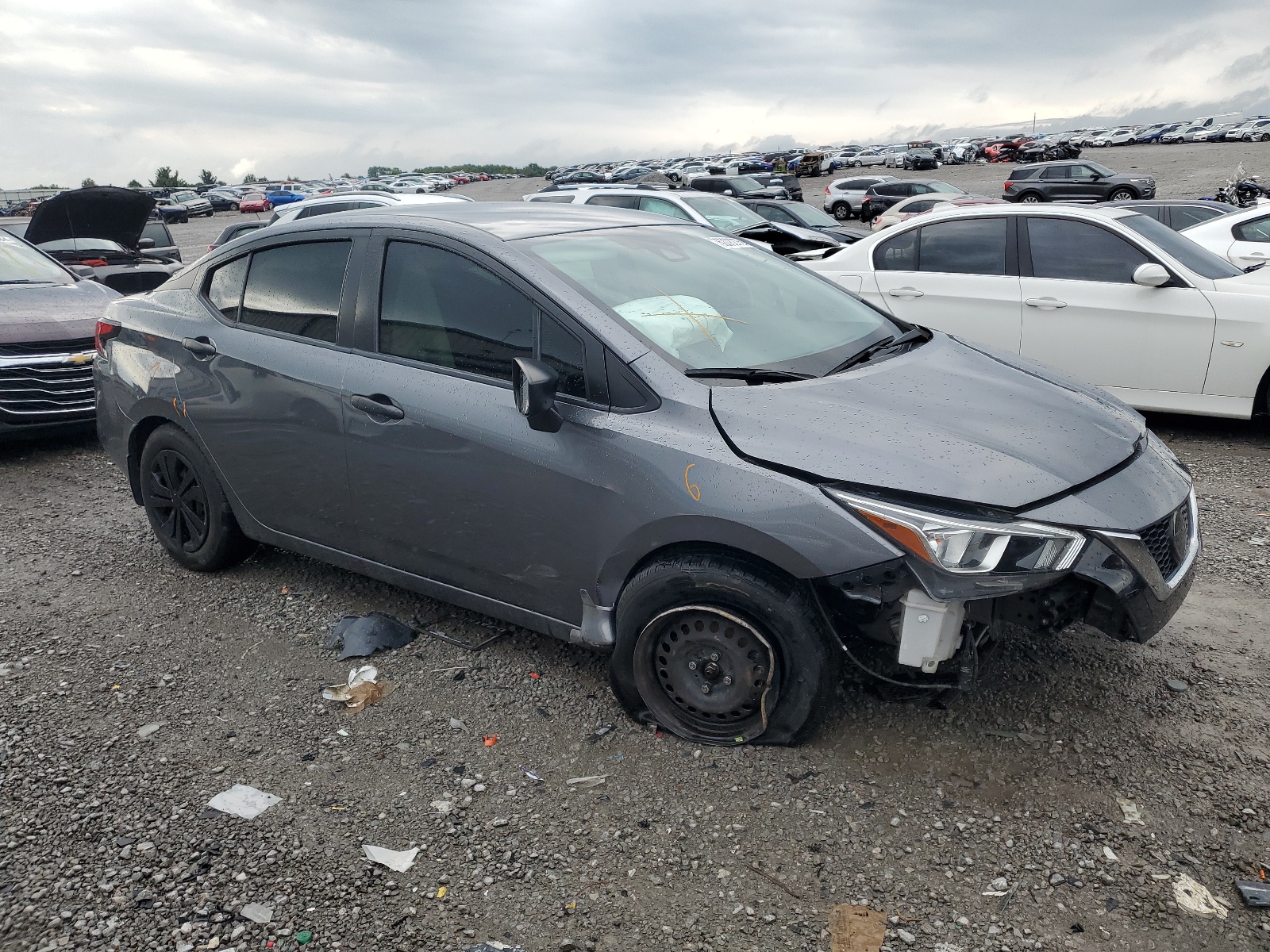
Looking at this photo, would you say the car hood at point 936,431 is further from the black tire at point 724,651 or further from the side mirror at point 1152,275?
the side mirror at point 1152,275

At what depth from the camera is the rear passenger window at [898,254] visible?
7.41 metres

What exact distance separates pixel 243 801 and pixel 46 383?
199 inches

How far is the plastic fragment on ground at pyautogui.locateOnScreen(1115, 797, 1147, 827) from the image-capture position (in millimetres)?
2766

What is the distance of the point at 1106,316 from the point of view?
647cm

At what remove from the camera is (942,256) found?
7.24 meters

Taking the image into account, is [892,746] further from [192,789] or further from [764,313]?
[192,789]

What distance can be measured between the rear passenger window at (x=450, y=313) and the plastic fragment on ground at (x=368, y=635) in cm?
119

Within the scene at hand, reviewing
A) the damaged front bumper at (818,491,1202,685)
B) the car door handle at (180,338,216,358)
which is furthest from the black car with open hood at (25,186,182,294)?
the damaged front bumper at (818,491,1202,685)

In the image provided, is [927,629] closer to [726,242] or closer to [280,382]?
[726,242]

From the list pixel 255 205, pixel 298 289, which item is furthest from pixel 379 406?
pixel 255 205

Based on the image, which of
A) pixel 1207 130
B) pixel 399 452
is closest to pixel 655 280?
pixel 399 452

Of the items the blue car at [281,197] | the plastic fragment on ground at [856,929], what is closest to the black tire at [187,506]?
the plastic fragment on ground at [856,929]

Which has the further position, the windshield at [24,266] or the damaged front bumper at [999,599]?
the windshield at [24,266]

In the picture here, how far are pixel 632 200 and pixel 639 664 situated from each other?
461 inches
